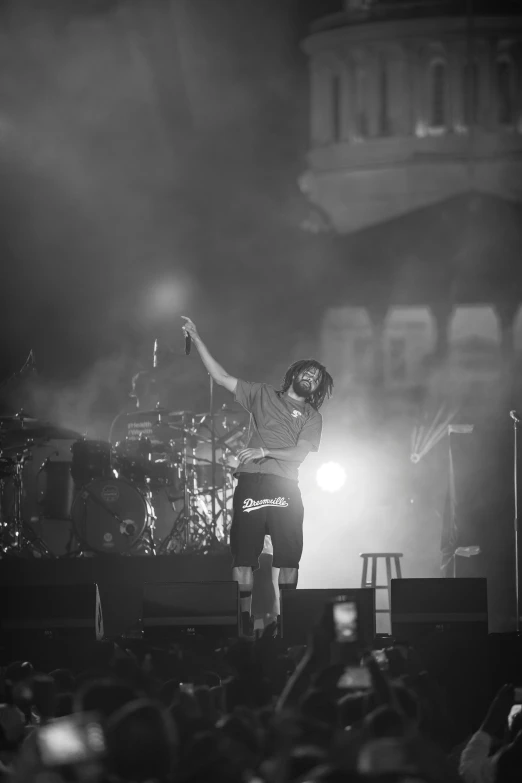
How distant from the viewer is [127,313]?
11.0m

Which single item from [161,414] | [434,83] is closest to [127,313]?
[161,414]

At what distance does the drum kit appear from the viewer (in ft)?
30.8

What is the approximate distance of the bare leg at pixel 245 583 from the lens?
5750mm

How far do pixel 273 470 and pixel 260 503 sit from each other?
0.65ft

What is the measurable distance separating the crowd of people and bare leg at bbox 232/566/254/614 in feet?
5.99

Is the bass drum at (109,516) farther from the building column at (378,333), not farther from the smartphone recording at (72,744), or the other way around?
the smartphone recording at (72,744)

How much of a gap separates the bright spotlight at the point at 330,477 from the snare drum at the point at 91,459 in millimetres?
2125

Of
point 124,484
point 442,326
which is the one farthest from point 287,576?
point 442,326

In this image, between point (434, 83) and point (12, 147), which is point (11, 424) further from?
point (434, 83)

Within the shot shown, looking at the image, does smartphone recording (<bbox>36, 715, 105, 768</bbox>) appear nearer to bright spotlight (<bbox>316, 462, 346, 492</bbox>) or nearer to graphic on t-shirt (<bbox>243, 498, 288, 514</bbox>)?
graphic on t-shirt (<bbox>243, 498, 288, 514</bbox>)

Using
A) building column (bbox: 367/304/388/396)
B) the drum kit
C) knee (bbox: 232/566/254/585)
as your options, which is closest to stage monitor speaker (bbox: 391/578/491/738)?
knee (bbox: 232/566/254/585)

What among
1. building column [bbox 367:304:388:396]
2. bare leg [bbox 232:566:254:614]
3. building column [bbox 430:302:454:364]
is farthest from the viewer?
building column [bbox 430:302:454:364]

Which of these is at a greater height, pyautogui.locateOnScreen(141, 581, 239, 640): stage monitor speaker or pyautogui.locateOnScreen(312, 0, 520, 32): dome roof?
pyautogui.locateOnScreen(312, 0, 520, 32): dome roof

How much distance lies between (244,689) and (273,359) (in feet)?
32.1
